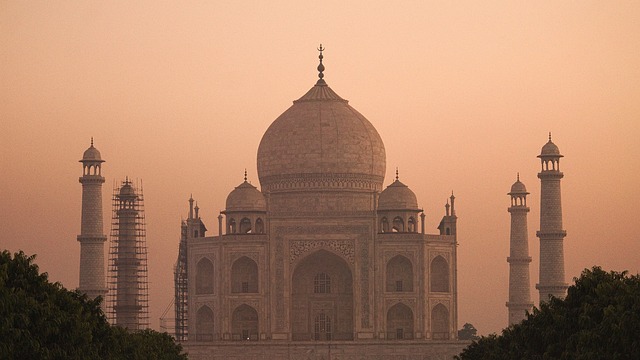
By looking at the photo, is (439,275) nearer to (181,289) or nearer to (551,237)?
(551,237)

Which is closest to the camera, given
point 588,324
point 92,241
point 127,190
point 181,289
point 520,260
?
point 588,324

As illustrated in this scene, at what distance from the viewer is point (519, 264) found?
77.6m

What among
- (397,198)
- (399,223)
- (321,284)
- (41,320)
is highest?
(397,198)

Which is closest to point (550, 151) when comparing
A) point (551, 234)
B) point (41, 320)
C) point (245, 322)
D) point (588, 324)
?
point (551, 234)

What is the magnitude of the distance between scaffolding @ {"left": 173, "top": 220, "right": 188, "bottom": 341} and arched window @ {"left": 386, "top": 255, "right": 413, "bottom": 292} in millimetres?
10516

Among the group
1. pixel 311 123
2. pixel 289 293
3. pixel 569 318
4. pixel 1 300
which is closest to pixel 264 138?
pixel 311 123

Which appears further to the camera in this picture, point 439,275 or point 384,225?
point 384,225

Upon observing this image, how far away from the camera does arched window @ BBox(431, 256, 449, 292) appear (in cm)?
7456

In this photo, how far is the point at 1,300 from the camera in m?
31.6

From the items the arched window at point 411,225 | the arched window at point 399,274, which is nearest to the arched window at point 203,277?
the arched window at point 399,274

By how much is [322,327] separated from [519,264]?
31.7ft

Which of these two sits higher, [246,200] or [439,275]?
[246,200]

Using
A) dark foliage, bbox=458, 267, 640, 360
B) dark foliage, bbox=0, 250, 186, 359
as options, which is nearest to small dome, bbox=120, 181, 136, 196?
dark foliage, bbox=458, 267, 640, 360

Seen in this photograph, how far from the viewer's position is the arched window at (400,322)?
7306cm
